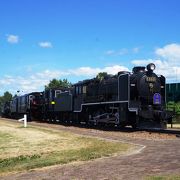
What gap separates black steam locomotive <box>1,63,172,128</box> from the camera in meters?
25.4

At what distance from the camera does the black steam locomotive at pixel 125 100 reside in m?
25.4

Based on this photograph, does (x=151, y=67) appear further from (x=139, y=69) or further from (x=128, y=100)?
(x=128, y=100)

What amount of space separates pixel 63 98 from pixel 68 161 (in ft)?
88.5

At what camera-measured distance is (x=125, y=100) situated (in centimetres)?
2611

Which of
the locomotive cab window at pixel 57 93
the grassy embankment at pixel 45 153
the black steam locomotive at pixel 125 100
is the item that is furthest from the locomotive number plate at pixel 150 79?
the locomotive cab window at pixel 57 93

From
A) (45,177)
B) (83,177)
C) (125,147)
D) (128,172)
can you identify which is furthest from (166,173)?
(125,147)

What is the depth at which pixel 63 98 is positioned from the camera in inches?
1542

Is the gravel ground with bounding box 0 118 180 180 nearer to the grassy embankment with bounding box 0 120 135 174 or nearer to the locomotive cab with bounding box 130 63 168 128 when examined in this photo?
the grassy embankment with bounding box 0 120 135 174

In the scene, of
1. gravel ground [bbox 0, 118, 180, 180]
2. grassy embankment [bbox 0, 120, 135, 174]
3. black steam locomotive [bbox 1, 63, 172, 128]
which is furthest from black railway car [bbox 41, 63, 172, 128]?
gravel ground [bbox 0, 118, 180, 180]

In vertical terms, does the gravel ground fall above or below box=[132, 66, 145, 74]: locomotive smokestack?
below

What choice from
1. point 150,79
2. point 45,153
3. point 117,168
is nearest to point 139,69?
point 150,79

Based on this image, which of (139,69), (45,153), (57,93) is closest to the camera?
(45,153)

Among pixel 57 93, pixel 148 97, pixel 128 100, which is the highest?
pixel 57 93

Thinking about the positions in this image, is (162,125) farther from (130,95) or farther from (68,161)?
(68,161)
